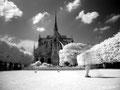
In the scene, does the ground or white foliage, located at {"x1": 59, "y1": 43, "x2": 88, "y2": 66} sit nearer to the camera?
the ground

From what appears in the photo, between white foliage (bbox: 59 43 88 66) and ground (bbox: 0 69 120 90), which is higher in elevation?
white foliage (bbox: 59 43 88 66)

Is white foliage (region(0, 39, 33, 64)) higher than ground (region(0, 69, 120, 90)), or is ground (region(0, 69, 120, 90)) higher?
white foliage (region(0, 39, 33, 64))

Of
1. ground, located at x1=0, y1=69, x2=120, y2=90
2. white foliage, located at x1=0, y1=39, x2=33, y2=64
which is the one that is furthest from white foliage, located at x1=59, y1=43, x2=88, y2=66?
ground, located at x1=0, y1=69, x2=120, y2=90

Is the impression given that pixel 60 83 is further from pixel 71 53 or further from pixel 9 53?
pixel 71 53

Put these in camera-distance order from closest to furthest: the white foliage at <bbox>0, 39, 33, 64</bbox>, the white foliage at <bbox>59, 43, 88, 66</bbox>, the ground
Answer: the ground < the white foliage at <bbox>0, 39, 33, 64</bbox> < the white foliage at <bbox>59, 43, 88, 66</bbox>

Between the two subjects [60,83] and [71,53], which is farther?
[71,53]

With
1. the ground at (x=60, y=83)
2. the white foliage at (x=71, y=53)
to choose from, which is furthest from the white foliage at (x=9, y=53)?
the ground at (x=60, y=83)

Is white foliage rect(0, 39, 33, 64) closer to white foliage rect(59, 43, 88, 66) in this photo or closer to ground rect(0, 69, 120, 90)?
white foliage rect(59, 43, 88, 66)

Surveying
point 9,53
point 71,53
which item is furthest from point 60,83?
point 71,53

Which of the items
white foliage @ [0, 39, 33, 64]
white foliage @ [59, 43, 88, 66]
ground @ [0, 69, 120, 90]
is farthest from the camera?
white foliage @ [59, 43, 88, 66]

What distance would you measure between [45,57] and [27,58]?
3802 centimetres

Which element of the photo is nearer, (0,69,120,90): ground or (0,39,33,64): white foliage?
(0,69,120,90): ground

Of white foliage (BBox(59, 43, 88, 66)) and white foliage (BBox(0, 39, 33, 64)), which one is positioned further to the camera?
white foliage (BBox(59, 43, 88, 66))

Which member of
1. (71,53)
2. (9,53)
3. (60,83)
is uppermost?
(71,53)
